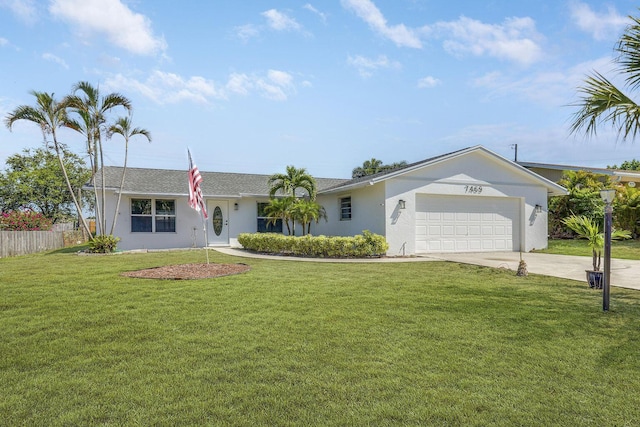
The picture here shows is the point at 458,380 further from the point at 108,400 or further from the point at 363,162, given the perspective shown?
the point at 363,162

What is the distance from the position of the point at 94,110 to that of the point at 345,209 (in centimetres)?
1122

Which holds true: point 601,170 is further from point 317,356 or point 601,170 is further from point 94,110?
point 94,110

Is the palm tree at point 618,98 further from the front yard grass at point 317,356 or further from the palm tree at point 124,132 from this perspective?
the palm tree at point 124,132

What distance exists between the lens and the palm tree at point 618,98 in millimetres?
6055

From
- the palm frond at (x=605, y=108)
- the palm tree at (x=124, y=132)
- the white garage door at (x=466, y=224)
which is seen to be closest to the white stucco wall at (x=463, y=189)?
the white garage door at (x=466, y=224)

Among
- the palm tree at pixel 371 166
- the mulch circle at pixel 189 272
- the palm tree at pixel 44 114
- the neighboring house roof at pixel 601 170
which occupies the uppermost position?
the palm tree at pixel 371 166

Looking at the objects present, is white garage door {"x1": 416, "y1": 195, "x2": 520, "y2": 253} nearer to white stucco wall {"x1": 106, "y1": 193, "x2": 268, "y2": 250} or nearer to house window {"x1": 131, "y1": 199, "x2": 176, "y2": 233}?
white stucco wall {"x1": 106, "y1": 193, "x2": 268, "y2": 250}

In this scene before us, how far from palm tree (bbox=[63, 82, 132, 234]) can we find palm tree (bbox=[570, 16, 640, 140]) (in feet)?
50.5

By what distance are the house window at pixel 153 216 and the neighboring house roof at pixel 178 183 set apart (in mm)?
700

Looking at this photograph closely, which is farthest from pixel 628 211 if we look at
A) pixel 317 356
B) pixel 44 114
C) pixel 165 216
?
pixel 44 114

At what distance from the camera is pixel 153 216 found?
1728 centimetres

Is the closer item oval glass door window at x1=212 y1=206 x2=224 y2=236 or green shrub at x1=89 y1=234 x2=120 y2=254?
green shrub at x1=89 y1=234 x2=120 y2=254

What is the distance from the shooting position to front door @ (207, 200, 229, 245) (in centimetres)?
1827

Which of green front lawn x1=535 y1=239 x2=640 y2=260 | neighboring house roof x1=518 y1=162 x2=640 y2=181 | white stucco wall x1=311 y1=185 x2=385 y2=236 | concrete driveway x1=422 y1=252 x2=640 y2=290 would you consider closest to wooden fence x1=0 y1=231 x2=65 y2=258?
white stucco wall x1=311 y1=185 x2=385 y2=236
